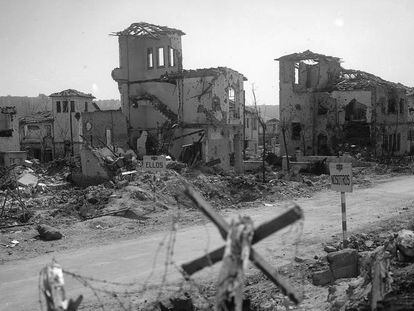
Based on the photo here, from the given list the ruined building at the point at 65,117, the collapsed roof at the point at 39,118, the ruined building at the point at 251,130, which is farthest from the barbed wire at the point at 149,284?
the ruined building at the point at 251,130

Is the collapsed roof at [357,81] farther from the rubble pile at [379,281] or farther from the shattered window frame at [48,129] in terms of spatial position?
the shattered window frame at [48,129]

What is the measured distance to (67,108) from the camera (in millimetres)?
56625

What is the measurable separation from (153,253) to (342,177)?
18.0 feet

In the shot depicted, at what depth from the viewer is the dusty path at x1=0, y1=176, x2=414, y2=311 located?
34.4 ft

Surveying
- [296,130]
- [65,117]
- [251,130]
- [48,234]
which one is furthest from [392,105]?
[48,234]

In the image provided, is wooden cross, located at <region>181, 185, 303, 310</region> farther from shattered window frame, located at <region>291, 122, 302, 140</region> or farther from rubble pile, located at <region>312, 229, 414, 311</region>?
shattered window frame, located at <region>291, 122, 302, 140</region>

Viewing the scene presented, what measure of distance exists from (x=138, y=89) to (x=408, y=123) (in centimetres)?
2825

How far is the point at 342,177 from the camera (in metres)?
11.7

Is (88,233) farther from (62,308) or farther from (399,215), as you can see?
(62,308)

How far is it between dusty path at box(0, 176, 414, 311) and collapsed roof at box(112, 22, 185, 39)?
65.2 ft

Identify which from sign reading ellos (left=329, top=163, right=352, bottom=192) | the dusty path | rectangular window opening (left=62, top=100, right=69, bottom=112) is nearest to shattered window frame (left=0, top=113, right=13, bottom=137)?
rectangular window opening (left=62, top=100, right=69, bottom=112)

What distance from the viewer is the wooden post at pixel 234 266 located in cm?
360

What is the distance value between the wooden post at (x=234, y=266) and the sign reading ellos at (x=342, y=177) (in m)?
8.40

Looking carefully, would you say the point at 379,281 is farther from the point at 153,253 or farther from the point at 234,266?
the point at 153,253
